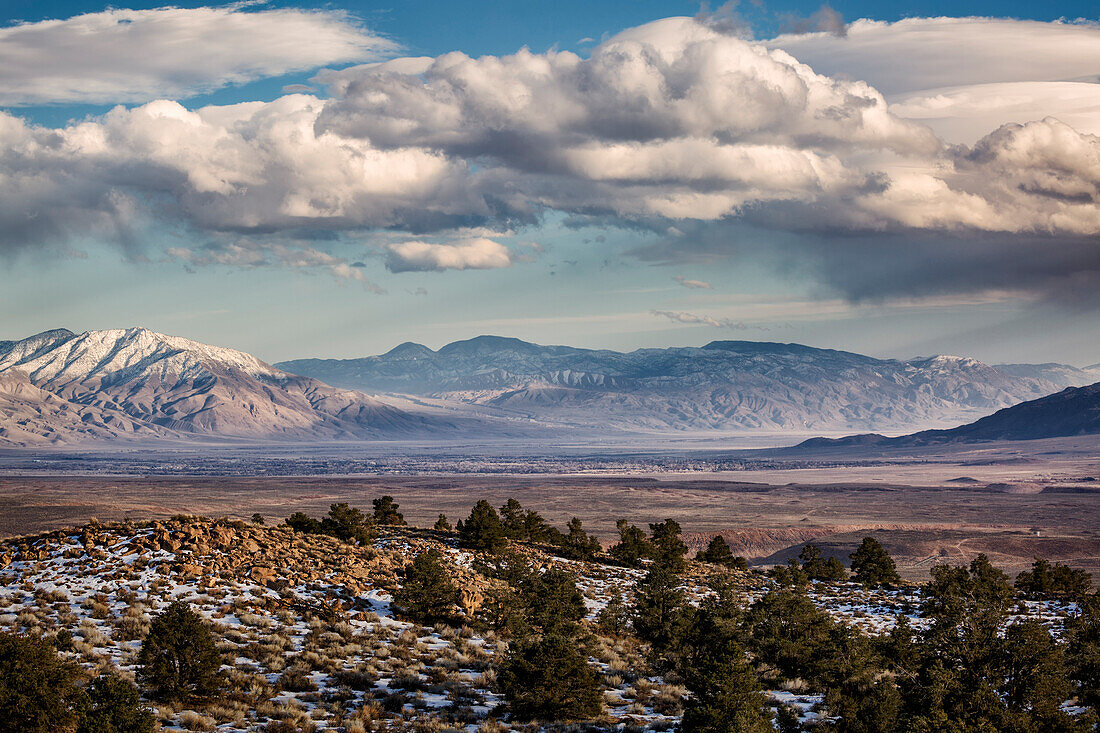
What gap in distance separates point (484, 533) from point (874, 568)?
2692 centimetres

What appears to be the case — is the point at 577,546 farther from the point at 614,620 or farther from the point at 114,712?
the point at 114,712

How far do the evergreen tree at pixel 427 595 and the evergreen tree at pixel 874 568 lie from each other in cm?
3236

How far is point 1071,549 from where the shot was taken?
103 metres

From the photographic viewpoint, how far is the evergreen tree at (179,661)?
2136 cm

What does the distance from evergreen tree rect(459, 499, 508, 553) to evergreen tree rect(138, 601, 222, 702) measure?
26513 mm

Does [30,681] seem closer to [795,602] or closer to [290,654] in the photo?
[290,654]

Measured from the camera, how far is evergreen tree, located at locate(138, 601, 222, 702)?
2136 cm

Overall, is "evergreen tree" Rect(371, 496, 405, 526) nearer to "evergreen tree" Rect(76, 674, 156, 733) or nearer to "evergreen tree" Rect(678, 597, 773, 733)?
"evergreen tree" Rect(678, 597, 773, 733)

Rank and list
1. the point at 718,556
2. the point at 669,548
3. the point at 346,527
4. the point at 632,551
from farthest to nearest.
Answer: the point at 718,556 → the point at 669,548 → the point at 632,551 → the point at 346,527

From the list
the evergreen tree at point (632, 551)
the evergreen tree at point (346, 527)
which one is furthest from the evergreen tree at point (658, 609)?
the evergreen tree at point (632, 551)

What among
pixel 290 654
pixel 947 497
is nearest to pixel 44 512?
pixel 290 654

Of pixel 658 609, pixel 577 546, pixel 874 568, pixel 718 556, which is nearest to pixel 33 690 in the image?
pixel 658 609

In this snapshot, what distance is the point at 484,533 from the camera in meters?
48.8

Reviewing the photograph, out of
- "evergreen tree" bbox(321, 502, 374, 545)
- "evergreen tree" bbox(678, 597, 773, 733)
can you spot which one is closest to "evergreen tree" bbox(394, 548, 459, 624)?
"evergreen tree" bbox(678, 597, 773, 733)
